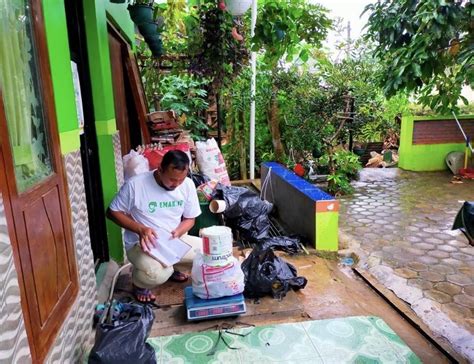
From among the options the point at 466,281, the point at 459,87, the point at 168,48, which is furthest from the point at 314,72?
the point at 466,281

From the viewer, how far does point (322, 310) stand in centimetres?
275

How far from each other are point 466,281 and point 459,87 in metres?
1.79

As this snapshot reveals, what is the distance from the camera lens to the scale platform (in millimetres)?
2510

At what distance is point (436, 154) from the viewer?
804 centimetres

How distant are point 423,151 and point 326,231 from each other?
5356 millimetres

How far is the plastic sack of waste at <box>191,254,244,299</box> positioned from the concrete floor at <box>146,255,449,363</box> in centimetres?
21

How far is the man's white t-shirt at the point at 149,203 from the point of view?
275 centimetres

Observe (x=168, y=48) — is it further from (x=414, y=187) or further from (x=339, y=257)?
(x=414, y=187)

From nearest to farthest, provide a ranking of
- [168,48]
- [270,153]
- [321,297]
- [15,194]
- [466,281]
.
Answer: [15,194] → [321,297] → [466,281] → [168,48] → [270,153]

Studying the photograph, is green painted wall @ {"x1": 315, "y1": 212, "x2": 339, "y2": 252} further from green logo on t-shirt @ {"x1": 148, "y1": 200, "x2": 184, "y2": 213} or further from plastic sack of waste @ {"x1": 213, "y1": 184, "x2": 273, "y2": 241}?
green logo on t-shirt @ {"x1": 148, "y1": 200, "x2": 184, "y2": 213}

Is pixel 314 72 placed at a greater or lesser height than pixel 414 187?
greater

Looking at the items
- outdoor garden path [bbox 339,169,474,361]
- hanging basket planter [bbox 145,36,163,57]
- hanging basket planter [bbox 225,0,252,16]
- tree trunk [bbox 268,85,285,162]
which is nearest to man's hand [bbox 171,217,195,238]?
outdoor garden path [bbox 339,169,474,361]

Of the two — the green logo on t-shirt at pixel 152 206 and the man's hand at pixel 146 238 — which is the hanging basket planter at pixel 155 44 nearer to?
the green logo on t-shirt at pixel 152 206

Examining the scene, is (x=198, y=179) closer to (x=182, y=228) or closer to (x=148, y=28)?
(x=182, y=228)
